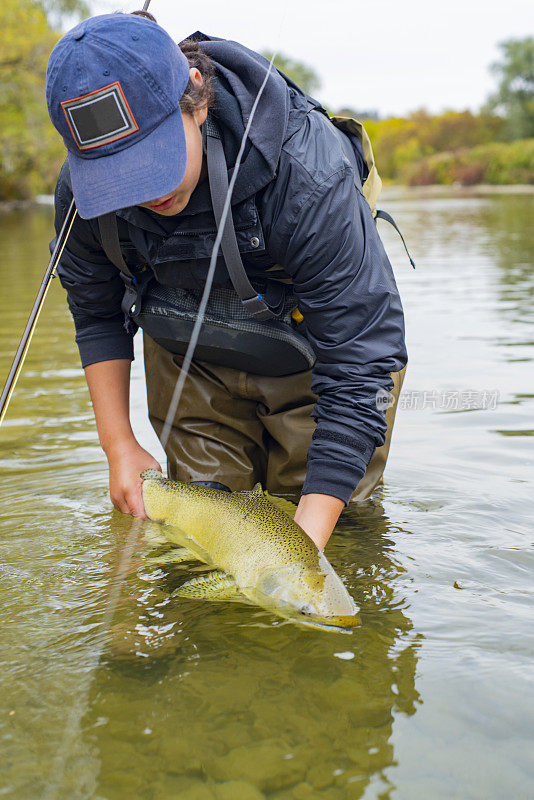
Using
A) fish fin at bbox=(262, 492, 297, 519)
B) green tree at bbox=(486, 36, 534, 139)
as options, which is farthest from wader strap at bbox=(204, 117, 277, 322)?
green tree at bbox=(486, 36, 534, 139)

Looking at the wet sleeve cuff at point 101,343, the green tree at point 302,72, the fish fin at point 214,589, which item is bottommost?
the fish fin at point 214,589

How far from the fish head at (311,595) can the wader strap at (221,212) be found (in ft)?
2.65

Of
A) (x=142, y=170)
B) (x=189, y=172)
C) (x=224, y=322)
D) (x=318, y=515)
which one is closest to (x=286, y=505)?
(x=224, y=322)

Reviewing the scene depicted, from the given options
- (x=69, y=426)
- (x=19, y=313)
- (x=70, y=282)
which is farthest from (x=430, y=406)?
(x=19, y=313)

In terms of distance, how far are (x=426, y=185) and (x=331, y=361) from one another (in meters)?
69.3

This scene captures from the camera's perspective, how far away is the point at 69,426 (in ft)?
15.2

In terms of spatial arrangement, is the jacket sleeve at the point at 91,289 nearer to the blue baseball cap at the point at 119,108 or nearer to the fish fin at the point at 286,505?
the blue baseball cap at the point at 119,108

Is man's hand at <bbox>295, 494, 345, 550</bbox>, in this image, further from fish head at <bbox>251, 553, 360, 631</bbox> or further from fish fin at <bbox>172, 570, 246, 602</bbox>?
fish fin at <bbox>172, 570, 246, 602</bbox>

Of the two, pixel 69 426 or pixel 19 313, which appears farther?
pixel 19 313

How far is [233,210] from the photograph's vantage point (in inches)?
95.5

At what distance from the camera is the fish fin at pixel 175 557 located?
2.75 metres

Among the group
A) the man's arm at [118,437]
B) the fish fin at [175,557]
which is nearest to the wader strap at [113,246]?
the man's arm at [118,437]

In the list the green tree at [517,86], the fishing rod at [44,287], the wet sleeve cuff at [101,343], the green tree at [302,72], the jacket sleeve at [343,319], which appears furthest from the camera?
the green tree at [302,72]

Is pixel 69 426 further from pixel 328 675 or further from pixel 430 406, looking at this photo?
pixel 328 675
